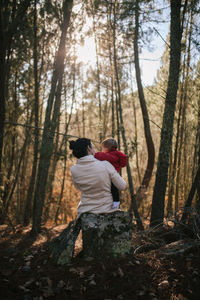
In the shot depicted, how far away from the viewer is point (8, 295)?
1740 millimetres

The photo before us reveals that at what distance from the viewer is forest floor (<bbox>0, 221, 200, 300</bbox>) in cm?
182

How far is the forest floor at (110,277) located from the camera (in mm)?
1823

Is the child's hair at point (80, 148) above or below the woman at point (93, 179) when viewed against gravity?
above

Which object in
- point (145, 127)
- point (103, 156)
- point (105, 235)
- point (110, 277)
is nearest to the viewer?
point (110, 277)

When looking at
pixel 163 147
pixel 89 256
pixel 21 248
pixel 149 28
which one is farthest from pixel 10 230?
pixel 149 28

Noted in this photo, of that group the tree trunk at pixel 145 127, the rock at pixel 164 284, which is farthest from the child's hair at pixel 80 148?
the tree trunk at pixel 145 127

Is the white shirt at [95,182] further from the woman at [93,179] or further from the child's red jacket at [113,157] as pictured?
the child's red jacket at [113,157]

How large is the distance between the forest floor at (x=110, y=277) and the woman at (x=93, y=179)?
575 mm

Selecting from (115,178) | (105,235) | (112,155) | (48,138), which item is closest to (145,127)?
(48,138)

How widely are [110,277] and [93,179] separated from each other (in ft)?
3.12

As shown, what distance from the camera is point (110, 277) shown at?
6.71 ft

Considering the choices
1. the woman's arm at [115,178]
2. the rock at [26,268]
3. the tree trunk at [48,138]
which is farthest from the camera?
the tree trunk at [48,138]

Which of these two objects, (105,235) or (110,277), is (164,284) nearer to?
(110,277)

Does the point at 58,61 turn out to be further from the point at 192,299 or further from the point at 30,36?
the point at 192,299
